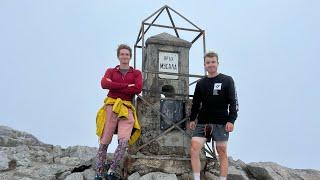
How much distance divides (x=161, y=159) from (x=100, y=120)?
2263 millimetres

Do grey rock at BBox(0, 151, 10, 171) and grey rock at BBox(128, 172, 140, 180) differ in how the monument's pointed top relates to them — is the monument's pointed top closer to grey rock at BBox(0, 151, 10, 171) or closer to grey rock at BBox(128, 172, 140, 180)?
grey rock at BBox(128, 172, 140, 180)

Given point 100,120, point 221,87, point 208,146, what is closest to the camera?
point 221,87

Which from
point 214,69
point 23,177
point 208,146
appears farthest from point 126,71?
point 23,177

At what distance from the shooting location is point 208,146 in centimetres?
1010

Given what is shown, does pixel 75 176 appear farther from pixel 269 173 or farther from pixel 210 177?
pixel 269 173

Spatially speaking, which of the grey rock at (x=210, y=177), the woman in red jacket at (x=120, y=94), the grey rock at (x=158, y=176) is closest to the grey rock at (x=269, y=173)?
the grey rock at (x=210, y=177)

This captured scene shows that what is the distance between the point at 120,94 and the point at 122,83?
0.25m

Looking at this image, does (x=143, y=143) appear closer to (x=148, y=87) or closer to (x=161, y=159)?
(x=161, y=159)

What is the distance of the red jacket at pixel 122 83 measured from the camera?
7.71 metres

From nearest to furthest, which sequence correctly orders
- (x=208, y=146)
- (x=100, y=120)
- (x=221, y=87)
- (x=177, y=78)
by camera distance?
(x=221, y=87) → (x=100, y=120) → (x=208, y=146) → (x=177, y=78)

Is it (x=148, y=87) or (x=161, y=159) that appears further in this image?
(x=148, y=87)

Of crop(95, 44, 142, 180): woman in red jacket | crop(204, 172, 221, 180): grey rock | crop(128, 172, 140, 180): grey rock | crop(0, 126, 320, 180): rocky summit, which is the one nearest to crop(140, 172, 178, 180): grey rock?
crop(0, 126, 320, 180): rocky summit

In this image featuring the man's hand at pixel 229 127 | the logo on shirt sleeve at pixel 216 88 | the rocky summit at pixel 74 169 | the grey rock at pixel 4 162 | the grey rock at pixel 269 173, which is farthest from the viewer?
the grey rock at pixel 269 173

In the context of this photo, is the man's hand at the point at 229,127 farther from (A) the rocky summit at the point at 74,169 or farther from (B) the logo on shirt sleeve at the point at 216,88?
(A) the rocky summit at the point at 74,169
